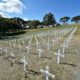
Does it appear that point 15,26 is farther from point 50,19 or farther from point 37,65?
point 37,65

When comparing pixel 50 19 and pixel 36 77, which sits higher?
pixel 50 19

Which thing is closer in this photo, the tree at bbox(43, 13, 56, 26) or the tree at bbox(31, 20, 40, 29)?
the tree at bbox(43, 13, 56, 26)

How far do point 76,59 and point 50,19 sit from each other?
99.8 metres

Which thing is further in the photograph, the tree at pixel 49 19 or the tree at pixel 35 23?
the tree at pixel 35 23

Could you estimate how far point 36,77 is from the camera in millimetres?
13555

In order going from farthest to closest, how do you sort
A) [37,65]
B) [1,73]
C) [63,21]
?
[63,21], [37,65], [1,73]

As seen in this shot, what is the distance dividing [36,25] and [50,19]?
50.3ft

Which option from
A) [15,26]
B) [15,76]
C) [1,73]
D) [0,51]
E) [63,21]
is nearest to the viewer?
[15,76]

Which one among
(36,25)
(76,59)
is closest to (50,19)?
(36,25)

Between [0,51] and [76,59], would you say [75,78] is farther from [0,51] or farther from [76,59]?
[0,51]

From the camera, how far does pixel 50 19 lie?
117 m

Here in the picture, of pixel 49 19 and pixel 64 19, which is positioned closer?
pixel 49 19

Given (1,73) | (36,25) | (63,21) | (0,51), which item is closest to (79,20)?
(63,21)

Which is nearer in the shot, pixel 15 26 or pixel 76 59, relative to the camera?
pixel 76 59
